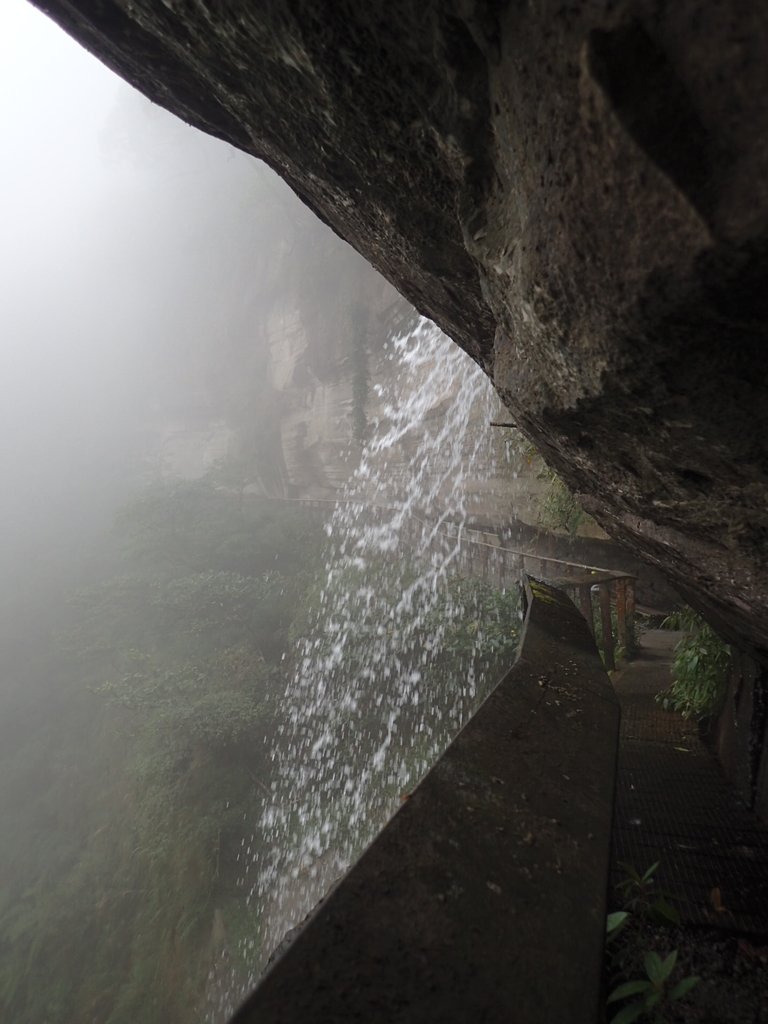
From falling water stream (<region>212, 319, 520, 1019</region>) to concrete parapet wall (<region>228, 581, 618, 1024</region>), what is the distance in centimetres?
507

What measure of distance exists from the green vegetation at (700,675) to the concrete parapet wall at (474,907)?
248 centimetres

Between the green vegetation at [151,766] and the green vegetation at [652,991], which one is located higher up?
the green vegetation at [652,991]

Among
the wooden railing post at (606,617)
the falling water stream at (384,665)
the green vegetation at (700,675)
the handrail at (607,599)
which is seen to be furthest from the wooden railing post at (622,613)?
the falling water stream at (384,665)

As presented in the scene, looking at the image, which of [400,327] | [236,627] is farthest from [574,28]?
[236,627]

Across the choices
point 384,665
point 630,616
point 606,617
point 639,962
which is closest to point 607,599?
point 606,617

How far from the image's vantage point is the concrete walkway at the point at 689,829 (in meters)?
2.04

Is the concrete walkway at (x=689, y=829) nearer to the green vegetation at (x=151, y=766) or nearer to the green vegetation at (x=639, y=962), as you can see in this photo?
the green vegetation at (x=639, y=962)

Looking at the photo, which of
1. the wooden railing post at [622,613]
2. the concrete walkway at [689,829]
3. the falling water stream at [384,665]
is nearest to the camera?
the concrete walkway at [689,829]

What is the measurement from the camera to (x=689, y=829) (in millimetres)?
2607

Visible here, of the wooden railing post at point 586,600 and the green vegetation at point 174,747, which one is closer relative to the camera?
the wooden railing post at point 586,600

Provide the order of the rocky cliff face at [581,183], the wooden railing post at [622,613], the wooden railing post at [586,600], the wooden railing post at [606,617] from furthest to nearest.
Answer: the wooden railing post at [622,613] < the wooden railing post at [586,600] < the wooden railing post at [606,617] < the rocky cliff face at [581,183]

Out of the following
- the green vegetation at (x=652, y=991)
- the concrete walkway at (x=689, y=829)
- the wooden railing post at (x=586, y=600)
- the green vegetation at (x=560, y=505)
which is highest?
the green vegetation at (x=560, y=505)

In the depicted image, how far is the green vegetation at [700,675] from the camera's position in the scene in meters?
3.79

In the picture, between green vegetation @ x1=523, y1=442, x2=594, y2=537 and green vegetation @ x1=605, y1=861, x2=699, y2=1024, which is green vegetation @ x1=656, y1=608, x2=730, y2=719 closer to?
green vegetation @ x1=605, y1=861, x2=699, y2=1024
